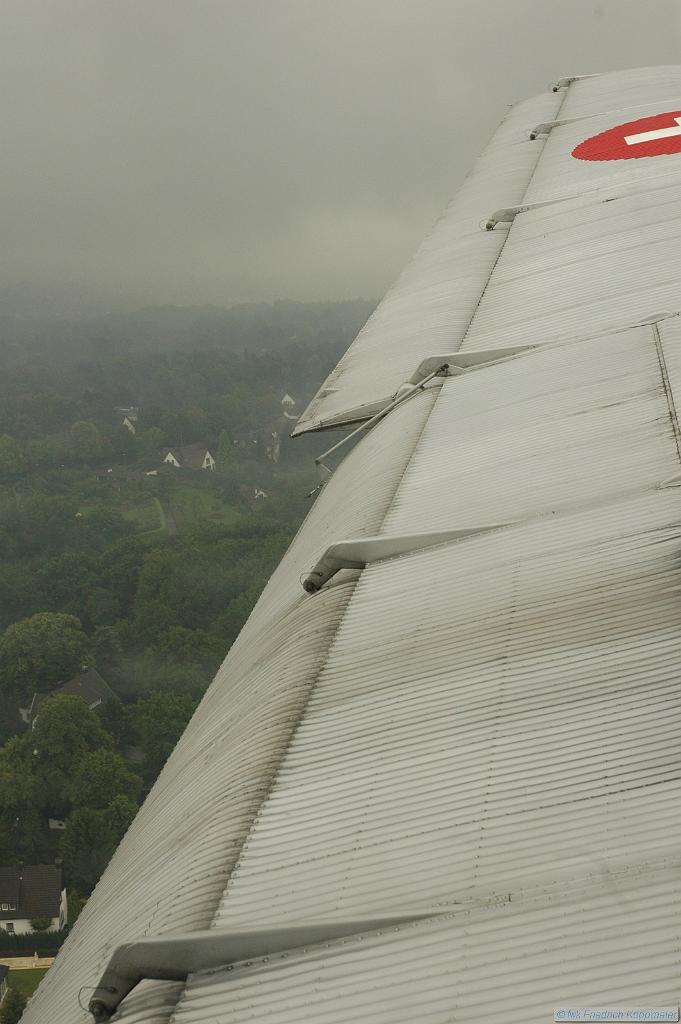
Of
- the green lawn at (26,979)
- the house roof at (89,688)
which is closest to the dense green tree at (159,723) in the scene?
the house roof at (89,688)

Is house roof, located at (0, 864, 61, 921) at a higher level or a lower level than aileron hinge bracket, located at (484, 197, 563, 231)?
lower

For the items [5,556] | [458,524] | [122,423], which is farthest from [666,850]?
[122,423]

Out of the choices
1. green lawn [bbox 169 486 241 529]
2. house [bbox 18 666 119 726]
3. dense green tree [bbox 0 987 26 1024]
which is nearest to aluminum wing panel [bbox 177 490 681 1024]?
dense green tree [bbox 0 987 26 1024]

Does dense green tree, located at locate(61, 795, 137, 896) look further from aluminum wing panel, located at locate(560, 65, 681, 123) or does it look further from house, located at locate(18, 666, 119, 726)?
aluminum wing panel, located at locate(560, 65, 681, 123)

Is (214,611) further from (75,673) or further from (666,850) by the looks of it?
(666,850)

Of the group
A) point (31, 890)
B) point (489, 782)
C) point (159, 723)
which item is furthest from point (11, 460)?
point (489, 782)

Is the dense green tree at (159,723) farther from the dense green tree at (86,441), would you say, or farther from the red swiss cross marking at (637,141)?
the dense green tree at (86,441)

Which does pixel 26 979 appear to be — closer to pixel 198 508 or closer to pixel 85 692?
pixel 85 692
